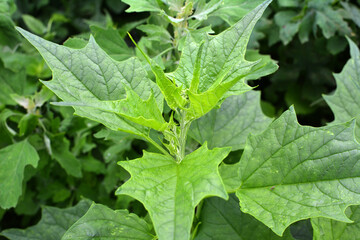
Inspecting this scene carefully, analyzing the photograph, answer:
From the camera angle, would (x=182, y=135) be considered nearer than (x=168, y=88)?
No

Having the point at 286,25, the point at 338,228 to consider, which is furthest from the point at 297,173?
the point at 286,25

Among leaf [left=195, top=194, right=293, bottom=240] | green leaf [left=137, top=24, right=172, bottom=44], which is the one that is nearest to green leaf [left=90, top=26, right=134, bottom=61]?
green leaf [left=137, top=24, right=172, bottom=44]

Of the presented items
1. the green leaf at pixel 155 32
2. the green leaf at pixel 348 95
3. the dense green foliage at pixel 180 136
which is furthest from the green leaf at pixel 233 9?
the green leaf at pixel 348 95

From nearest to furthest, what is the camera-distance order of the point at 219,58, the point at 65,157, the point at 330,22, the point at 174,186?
1. the point at 174,186
2. the point at 219,58
3. the point at 65,157
4. the point at 330,22

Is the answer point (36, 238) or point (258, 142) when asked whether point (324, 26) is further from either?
point (36, 238)

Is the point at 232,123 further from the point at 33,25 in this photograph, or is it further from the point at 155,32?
the point at 33,25

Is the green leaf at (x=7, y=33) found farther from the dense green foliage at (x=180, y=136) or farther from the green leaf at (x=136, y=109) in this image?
the green leaf at (x=136, y=109)
